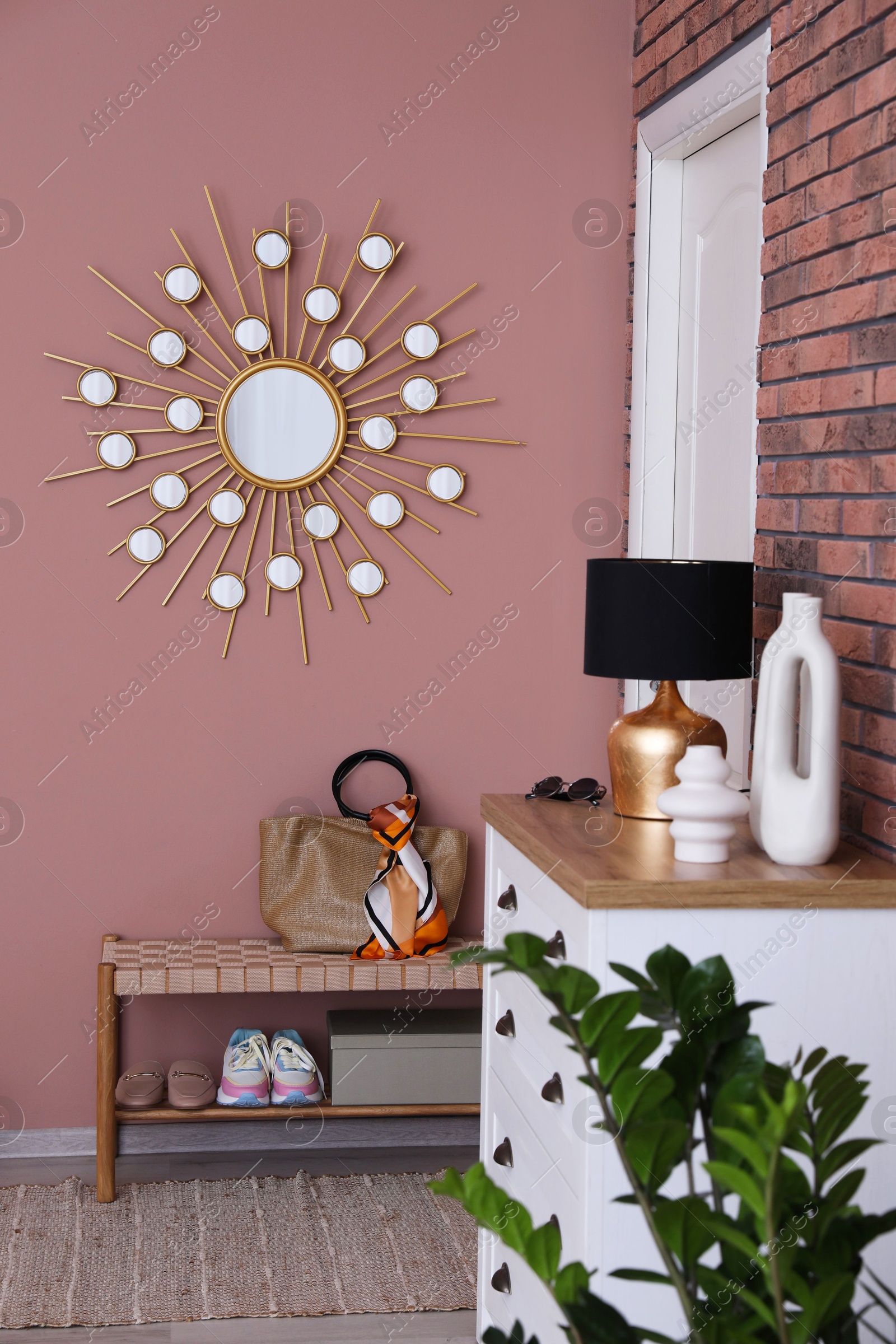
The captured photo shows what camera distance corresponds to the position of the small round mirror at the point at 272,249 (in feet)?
9.09

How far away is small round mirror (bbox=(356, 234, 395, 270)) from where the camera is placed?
2816mm

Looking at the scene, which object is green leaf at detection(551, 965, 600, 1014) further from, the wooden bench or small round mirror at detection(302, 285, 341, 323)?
small round mirror at detection(302, 285, 341, 323)

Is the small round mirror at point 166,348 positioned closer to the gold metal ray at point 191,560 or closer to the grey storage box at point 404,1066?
the gold metal ray at point 191,560

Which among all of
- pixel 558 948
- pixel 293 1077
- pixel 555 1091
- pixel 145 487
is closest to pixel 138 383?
pixel 145 487

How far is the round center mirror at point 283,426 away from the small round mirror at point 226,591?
0.23 meters

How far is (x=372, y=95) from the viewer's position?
9.26 feet

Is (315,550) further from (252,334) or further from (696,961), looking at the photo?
(696,961)

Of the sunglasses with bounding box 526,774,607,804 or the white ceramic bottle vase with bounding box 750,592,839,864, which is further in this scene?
the sunglasses with bounding box 526,774,607,804

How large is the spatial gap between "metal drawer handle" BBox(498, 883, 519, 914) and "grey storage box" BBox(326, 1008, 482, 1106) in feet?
3.02

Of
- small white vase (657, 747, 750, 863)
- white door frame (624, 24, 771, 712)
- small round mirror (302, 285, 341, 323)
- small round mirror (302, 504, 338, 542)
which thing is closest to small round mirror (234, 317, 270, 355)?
small round mirror (302, 285, 341, 323)

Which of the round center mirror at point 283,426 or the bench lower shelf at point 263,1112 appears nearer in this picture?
the bench lower shelf at point 263,1112

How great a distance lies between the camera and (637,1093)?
27.8 inches

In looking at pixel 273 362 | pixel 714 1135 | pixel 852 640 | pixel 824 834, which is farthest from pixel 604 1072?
pixel 273 362

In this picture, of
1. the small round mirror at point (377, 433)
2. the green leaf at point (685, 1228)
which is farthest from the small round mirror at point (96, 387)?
the green leaf at point (685, 1228)
